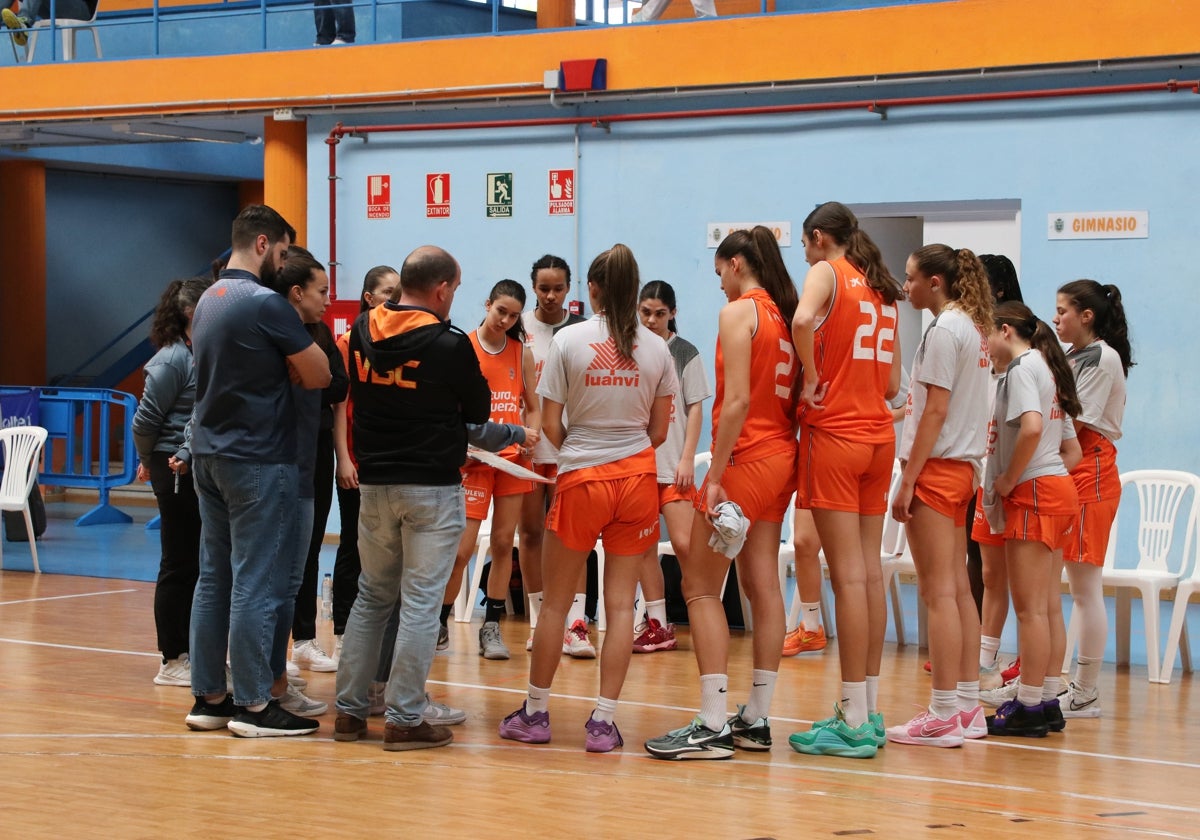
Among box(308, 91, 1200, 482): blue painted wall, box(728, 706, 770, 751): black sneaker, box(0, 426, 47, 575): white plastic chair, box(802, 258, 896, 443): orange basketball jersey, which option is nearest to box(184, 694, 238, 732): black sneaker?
box(728, 706, 770, 751): black sneaker

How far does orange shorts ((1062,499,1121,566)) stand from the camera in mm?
6141

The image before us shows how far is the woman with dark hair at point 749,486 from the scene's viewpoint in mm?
5078

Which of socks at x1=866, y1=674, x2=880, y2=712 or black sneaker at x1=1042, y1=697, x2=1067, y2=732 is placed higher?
socks at x1=866, y1=674, x2=880, y2=712

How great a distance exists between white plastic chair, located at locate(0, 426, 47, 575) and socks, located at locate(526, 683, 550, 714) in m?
5.65

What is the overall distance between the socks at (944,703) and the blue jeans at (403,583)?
1841mm

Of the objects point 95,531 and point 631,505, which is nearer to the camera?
point 631,505

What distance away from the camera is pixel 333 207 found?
11.5 metres

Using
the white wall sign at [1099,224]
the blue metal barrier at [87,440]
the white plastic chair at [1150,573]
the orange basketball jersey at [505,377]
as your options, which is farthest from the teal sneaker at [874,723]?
the blue metal barrier at [87,440]

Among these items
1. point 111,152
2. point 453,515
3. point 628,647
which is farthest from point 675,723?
point 111,152

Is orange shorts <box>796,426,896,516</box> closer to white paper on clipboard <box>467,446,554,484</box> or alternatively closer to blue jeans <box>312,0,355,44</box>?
white paper on clipboard <box>467,446,554,484</box>

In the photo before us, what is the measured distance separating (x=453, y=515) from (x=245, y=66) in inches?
301

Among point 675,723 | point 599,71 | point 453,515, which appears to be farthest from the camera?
point 599,71

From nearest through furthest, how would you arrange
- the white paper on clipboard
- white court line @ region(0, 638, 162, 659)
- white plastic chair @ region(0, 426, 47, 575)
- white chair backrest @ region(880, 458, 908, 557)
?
the white paper on clipboard, white court line @ region(0, 638, 162, 659), white chair backrest @ region(880, 458, 908, 557), white plastic chair @ region(0, 426, 47, 575)

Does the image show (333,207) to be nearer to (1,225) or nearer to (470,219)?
(470,219)
